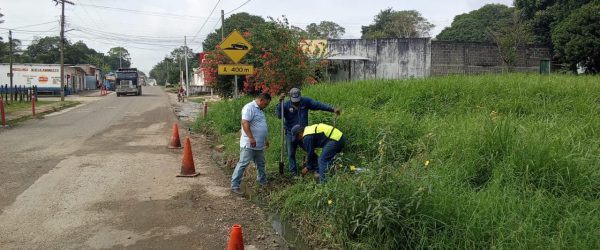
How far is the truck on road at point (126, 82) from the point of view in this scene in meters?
48.3

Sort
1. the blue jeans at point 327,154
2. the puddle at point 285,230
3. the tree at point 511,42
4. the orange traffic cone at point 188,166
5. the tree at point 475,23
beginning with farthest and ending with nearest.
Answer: the tree at point 475,23
the tree at point 511,42
the orange traffic cone at point 188,166
the blue jeans at point 327,154
the puddle at point 285,230

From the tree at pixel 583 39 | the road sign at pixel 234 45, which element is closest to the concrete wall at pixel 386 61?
the tree at pixel 583 39

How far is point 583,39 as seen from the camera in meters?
28.0

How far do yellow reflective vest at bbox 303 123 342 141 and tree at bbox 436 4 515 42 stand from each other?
2177 inches

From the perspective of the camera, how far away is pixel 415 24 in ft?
227

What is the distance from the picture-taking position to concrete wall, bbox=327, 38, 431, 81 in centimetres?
3002

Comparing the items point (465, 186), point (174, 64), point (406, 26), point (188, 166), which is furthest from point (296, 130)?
point (174, 64)

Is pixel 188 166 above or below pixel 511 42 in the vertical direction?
below

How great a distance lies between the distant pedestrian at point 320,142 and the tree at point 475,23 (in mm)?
55029

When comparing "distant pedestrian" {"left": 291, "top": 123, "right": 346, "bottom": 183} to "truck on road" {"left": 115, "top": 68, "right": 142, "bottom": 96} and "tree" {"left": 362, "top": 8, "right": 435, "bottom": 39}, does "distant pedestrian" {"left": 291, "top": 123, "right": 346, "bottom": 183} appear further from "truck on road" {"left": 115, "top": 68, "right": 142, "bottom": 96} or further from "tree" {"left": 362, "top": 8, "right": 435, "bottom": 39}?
"tree" {"left": 362, "top": 8, "right": 435, "bottom": 39}

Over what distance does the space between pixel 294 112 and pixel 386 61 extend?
23.9 metres

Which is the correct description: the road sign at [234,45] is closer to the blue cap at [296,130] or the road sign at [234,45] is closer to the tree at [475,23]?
the blue cap at [296,130]

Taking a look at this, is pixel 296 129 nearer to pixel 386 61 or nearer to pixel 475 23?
pixel 386 61

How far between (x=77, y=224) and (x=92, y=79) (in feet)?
245
